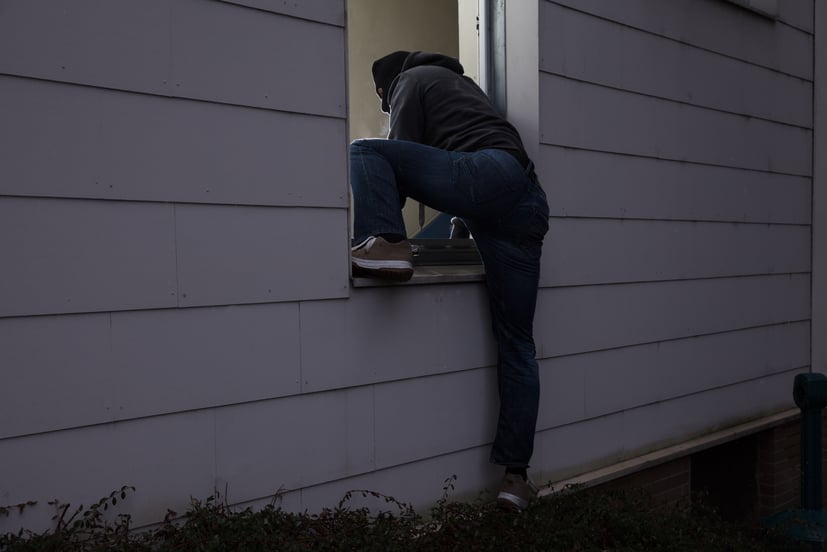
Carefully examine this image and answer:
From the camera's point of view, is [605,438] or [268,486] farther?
[605,438]

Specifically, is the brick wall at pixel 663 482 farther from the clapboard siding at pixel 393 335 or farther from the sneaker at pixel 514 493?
the clapboard siding at pixel 393 335

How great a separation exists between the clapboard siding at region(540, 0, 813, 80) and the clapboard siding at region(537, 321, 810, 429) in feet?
5.58

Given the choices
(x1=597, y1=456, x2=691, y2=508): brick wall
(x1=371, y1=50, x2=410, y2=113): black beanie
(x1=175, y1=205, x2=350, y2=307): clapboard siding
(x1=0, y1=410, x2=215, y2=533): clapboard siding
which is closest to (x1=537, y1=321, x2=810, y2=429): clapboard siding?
(x1=597, y1=456, x2=691, y2=508): brick wall

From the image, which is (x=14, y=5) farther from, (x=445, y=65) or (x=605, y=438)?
(x=605, y=438)

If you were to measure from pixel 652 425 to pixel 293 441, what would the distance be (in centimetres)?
255

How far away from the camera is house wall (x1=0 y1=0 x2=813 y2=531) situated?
2.36m

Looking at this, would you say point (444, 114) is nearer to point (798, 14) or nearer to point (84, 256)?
point (84, 256)

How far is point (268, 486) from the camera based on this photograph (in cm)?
286

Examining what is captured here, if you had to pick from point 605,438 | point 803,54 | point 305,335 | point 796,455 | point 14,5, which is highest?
point 803,54

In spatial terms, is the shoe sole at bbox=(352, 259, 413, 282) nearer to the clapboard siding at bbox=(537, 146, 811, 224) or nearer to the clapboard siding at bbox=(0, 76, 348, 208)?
the clapboard siding at bbox=(0, 76, 348, 208)

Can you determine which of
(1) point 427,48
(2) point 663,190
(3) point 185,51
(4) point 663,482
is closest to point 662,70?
(2) point 663,190

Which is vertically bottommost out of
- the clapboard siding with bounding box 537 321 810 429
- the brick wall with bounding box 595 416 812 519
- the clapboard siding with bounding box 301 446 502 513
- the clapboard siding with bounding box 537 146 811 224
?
the brick wall with bounding box 595 416 812 519

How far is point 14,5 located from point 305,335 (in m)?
1.41

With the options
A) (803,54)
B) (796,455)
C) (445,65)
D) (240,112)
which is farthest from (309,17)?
(796,455)
